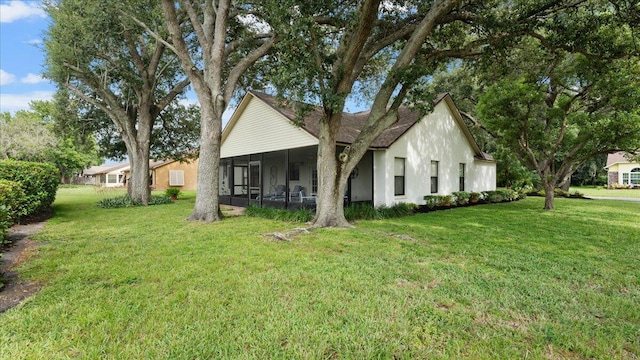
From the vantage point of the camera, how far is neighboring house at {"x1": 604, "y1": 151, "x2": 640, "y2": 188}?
110ft

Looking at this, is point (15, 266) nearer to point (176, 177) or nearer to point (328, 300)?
point (328, 300)

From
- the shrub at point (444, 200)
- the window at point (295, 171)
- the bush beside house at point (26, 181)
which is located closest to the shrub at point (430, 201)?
the shrub at point (444, 200)

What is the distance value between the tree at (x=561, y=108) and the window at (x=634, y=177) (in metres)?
29.3

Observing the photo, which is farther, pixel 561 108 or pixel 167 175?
pixel 167 175

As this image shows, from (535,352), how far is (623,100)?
44.0ft

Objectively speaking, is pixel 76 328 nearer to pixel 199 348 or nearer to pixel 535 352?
pixel 199 348

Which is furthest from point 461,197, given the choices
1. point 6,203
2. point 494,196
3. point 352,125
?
point 6,203

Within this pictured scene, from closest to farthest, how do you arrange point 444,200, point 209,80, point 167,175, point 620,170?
point 209,80, point 444,200, point 620,170, point 167,175

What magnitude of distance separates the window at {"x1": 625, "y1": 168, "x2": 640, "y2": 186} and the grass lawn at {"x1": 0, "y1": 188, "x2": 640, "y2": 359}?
38.1 meters

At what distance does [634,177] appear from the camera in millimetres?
33719

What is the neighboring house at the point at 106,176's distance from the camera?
159ft

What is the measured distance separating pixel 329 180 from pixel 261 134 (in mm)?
6669

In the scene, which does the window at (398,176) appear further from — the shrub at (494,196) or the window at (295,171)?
the shrub at (494,196)

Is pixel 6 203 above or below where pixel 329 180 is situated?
below
